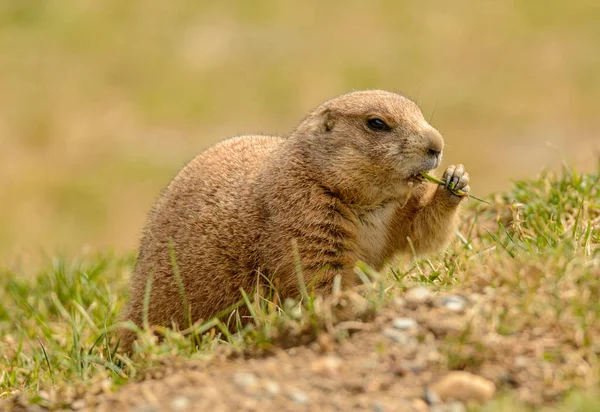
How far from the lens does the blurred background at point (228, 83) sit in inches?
483

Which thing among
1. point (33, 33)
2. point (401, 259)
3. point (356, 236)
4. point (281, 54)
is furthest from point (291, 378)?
point (33, 33)

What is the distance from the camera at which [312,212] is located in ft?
16.5

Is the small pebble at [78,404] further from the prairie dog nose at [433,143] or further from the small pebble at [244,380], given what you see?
the prairie dog nose at [433,143]

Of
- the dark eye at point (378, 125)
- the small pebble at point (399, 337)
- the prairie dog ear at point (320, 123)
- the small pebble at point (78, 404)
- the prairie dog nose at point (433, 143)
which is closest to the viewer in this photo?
the small pebble at point (399, 337)

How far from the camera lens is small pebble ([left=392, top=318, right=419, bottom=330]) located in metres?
3.65

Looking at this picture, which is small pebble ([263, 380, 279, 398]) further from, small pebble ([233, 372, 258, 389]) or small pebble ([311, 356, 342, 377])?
small pebble ([311, 356, 342, 377])

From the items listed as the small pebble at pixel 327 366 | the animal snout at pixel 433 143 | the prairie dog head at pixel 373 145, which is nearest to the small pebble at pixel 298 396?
the small pebble at pixel 327 366

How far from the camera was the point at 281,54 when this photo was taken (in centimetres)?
1534

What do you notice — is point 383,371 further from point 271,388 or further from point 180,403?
point 180,403

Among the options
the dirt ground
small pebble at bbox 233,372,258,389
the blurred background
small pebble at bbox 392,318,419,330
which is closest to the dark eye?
the dirt ground

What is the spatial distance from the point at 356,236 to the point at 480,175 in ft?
23.6

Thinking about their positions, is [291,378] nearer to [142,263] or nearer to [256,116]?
[142,263]

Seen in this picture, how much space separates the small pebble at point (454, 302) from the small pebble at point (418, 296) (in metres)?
0.06

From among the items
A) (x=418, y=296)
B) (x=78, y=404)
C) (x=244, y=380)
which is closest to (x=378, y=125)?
(x=418, y=296)
